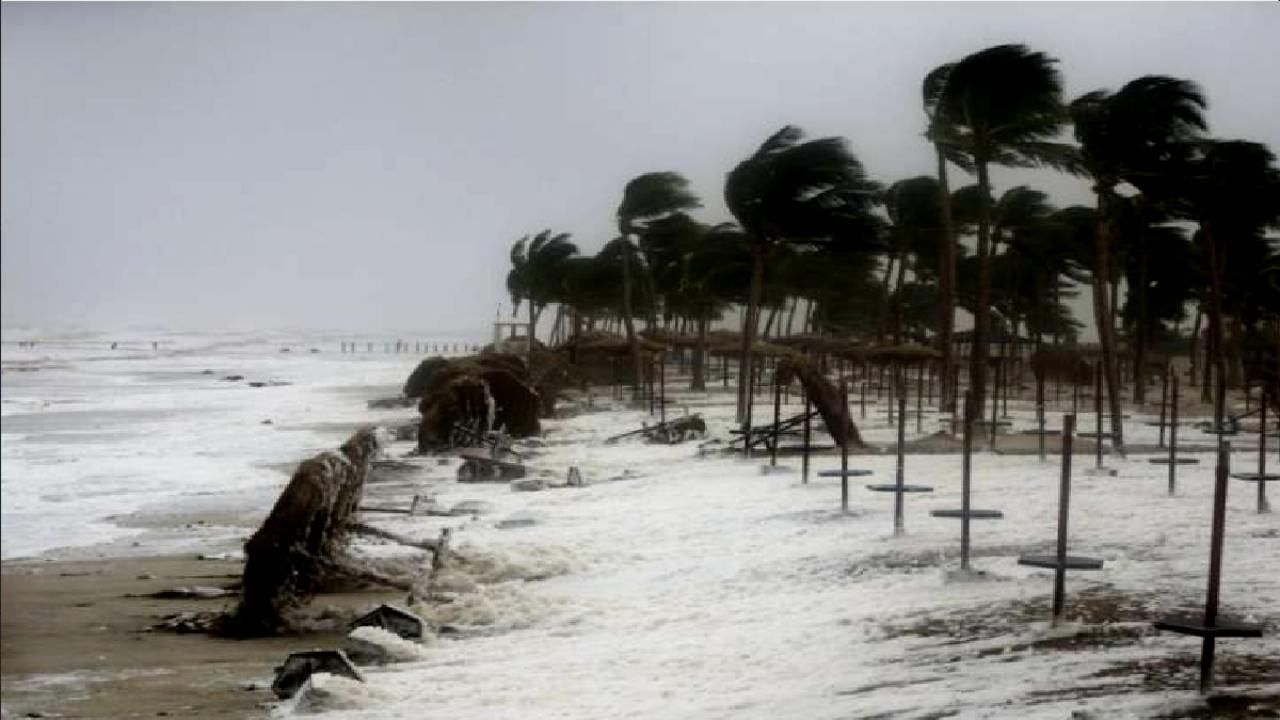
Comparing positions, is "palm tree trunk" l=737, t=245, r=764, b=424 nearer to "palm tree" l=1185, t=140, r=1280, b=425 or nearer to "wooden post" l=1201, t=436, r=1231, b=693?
"palm tree" l=1185, t=140, r=1280, b=425

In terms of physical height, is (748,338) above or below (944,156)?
below

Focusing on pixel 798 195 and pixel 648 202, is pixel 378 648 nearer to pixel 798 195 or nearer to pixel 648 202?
pixel 798 195

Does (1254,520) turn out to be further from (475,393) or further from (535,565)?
(475,393)

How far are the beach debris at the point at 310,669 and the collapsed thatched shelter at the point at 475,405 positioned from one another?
1364 centimetres

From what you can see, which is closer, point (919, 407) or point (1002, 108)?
point (1002, 108)

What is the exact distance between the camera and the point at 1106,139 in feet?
41.1

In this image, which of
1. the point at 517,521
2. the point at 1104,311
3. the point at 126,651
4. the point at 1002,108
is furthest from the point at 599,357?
the point at 126,651

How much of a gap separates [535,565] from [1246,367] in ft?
55.4

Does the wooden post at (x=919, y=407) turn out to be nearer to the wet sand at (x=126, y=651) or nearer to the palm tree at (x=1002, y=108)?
the palm tree at (x=1002, y=108)

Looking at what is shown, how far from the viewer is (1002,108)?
15477 millimetres

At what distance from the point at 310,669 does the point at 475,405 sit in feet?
47.9

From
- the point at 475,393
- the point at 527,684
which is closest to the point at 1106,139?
the point at 527,684

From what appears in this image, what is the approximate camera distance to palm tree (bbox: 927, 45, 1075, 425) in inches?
593

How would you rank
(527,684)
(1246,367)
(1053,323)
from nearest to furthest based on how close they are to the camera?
(527,684)
(1246,367)
(1053,323)
